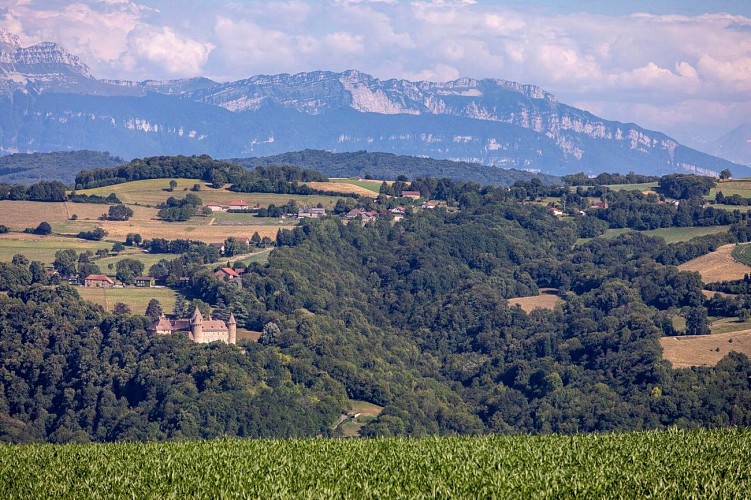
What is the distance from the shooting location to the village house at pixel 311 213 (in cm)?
13525

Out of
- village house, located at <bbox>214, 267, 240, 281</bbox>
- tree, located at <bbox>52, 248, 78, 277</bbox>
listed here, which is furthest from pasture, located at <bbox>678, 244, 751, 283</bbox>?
tree, located at <bbox>52, 248, 78, 277</bbox>

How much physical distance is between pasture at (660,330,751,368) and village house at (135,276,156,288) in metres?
48.3

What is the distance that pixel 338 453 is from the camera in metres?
22.4

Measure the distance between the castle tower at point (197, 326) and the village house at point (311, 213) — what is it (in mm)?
42675

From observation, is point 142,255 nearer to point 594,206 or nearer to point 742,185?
point 594,206

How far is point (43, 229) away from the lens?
383ft

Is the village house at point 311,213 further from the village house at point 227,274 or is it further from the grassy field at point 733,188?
the grassy field at point 733,188

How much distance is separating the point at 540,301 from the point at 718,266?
20.4 metres

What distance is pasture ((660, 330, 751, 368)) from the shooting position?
268ft

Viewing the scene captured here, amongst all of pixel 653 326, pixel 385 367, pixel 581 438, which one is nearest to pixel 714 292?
pixel 653 326

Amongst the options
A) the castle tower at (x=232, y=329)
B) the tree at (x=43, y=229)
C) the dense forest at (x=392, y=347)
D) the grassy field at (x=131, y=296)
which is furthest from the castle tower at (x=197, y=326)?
the tree at (x=43, y=229)

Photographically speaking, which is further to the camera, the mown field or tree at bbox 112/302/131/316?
tree at bbox 112/302/131/316

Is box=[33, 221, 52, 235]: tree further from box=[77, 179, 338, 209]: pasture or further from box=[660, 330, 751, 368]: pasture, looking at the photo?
box=[660, 330, 751, 368]: pasture

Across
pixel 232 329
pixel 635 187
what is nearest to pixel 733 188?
pixel 635 187
